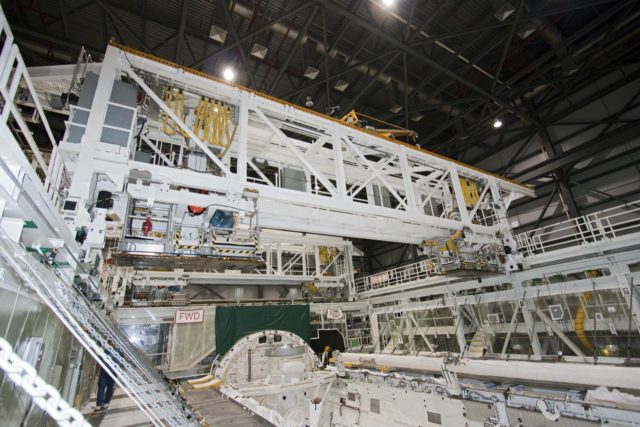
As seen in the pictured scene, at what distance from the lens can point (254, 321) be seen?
14.4 meters

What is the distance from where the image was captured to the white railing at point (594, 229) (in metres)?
7.53

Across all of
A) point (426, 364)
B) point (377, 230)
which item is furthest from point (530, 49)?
point (426, 364)

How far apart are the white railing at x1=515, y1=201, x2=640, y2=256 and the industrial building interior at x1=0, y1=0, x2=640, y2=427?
0.76ft

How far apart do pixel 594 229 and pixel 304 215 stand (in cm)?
726

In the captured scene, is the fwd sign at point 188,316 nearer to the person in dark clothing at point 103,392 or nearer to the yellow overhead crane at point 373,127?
the person in dark clothing at point 103,392

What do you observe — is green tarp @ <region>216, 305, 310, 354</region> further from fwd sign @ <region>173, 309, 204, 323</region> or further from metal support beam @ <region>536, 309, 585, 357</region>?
metal support beam @ <region>536, 309, 585, 357</region>

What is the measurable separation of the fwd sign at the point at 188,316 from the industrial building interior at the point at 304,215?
0.45 feet

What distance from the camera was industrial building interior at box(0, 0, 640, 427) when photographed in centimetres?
367

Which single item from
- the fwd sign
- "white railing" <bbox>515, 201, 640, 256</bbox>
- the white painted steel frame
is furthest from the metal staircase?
the fwd sign

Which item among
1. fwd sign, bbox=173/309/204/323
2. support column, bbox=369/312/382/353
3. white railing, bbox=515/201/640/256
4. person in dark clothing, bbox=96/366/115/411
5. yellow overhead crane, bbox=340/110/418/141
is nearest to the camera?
person in dark clothing, bbox=96/366/115/411

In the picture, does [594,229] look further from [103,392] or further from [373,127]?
[103,392]

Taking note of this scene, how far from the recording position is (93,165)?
4.10m

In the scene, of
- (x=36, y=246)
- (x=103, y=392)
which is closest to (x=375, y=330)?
(x=103, y=392)

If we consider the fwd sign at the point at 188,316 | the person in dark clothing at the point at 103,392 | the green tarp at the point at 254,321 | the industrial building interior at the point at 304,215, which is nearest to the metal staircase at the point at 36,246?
the industrial building interior at the point at 304,215
